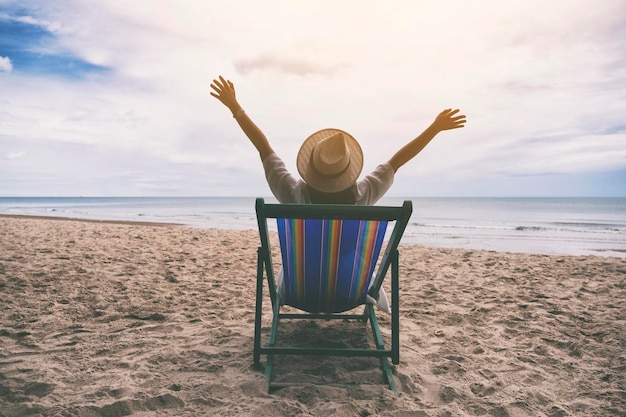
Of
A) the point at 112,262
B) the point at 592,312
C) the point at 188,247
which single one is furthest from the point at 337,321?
the point at 188,247

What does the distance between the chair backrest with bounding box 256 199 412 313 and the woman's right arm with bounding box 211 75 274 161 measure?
528 mm

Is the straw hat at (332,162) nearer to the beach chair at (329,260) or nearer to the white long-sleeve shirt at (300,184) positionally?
the white long-sleeve shirt at (300,184)

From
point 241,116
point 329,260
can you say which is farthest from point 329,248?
point 241,116

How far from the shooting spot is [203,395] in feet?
7.08

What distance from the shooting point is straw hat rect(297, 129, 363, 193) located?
85.8 inches

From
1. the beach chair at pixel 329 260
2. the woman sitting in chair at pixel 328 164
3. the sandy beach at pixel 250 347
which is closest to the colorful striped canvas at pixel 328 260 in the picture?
the beach chair at pixel 329 260

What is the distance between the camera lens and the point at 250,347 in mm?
2846

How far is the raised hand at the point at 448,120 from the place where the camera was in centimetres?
262

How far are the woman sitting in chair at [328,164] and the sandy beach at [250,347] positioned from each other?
1.08 meters

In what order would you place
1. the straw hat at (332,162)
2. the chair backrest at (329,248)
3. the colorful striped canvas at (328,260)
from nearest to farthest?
the chair backrest at (329,248) → the straw hat at (332,162) → the colorful striped canvas at (328,260)

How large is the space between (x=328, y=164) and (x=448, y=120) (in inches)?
38.9

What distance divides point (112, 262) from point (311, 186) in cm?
414

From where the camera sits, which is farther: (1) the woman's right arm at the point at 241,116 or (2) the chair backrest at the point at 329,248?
(1) the woman's right arm at the point at 241,116

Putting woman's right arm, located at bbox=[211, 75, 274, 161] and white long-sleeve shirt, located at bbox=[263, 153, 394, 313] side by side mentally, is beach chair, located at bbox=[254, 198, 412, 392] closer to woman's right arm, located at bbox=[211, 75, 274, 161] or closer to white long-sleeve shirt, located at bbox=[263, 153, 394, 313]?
white long-sleeve shirt, located at bbox=[263, 153, 394, 313]
